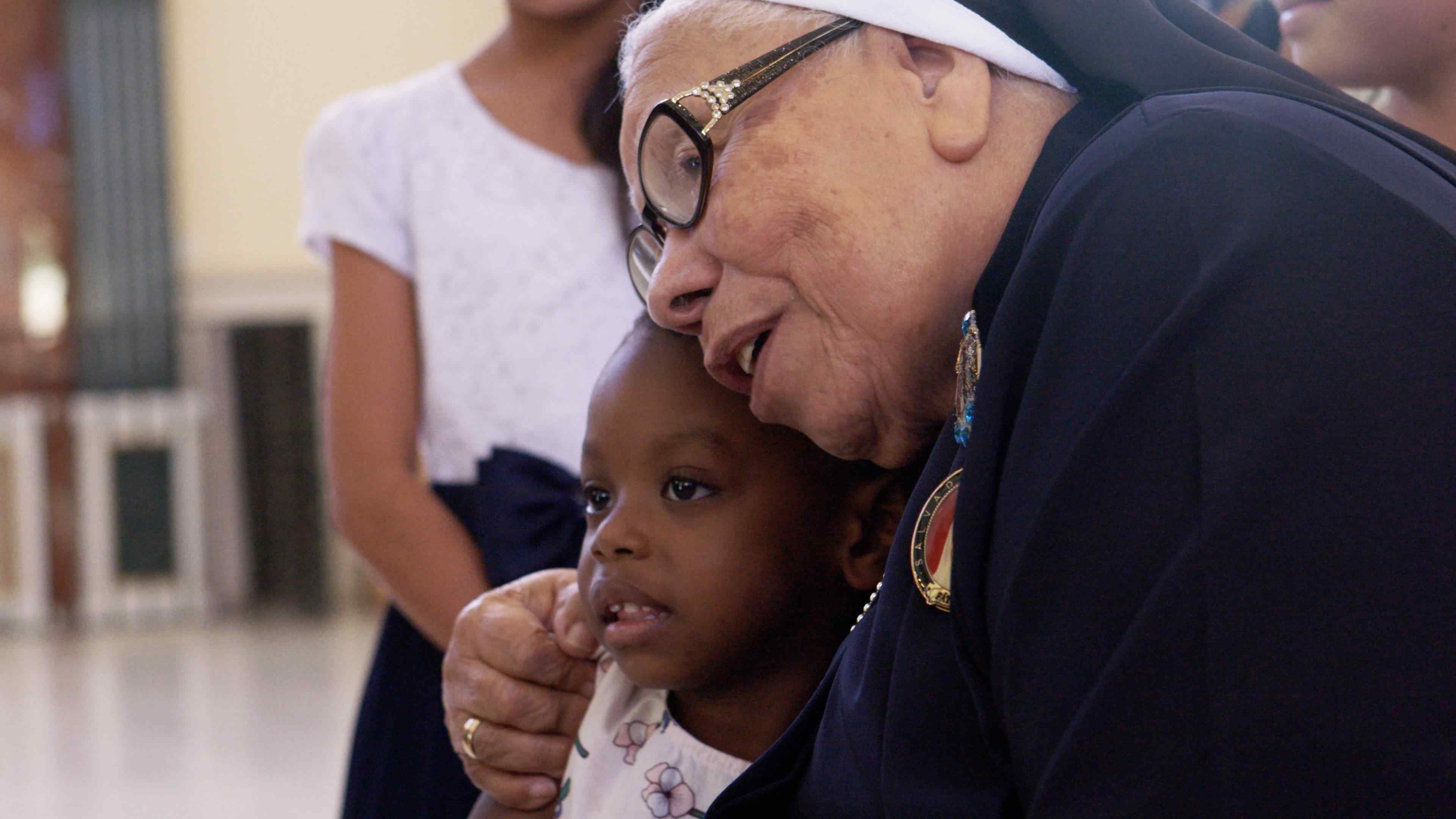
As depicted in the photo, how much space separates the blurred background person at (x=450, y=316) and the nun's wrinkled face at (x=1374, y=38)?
944 mm

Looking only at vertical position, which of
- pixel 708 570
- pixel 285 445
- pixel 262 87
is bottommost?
pixel 285 445

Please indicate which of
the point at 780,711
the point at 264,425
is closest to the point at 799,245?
the point at 780,711

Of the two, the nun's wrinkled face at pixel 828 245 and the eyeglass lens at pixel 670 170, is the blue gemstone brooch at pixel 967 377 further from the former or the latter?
the eyeglass lens at pixel 670 170

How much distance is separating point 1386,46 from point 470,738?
1.17 meters

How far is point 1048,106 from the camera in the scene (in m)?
1.10

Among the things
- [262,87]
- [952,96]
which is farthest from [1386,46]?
[262,87]

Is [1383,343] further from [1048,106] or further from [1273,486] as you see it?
[1048,106]

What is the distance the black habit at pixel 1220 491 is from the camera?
77cm

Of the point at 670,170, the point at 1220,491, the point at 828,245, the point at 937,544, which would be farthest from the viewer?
the point at 670,170

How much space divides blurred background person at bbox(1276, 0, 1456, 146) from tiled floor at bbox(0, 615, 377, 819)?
4.81 m

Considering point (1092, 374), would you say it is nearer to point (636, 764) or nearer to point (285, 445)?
point (636, 764)

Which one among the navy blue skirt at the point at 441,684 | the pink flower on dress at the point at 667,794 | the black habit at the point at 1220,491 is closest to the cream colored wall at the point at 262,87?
the navy blue skirt at the point at 441,684

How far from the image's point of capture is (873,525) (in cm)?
147

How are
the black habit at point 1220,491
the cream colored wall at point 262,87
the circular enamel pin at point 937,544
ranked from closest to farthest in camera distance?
the black habit at point 1220,491 → the circular enamel pin at point 937,544 → the cream colored wall at point 262,87
